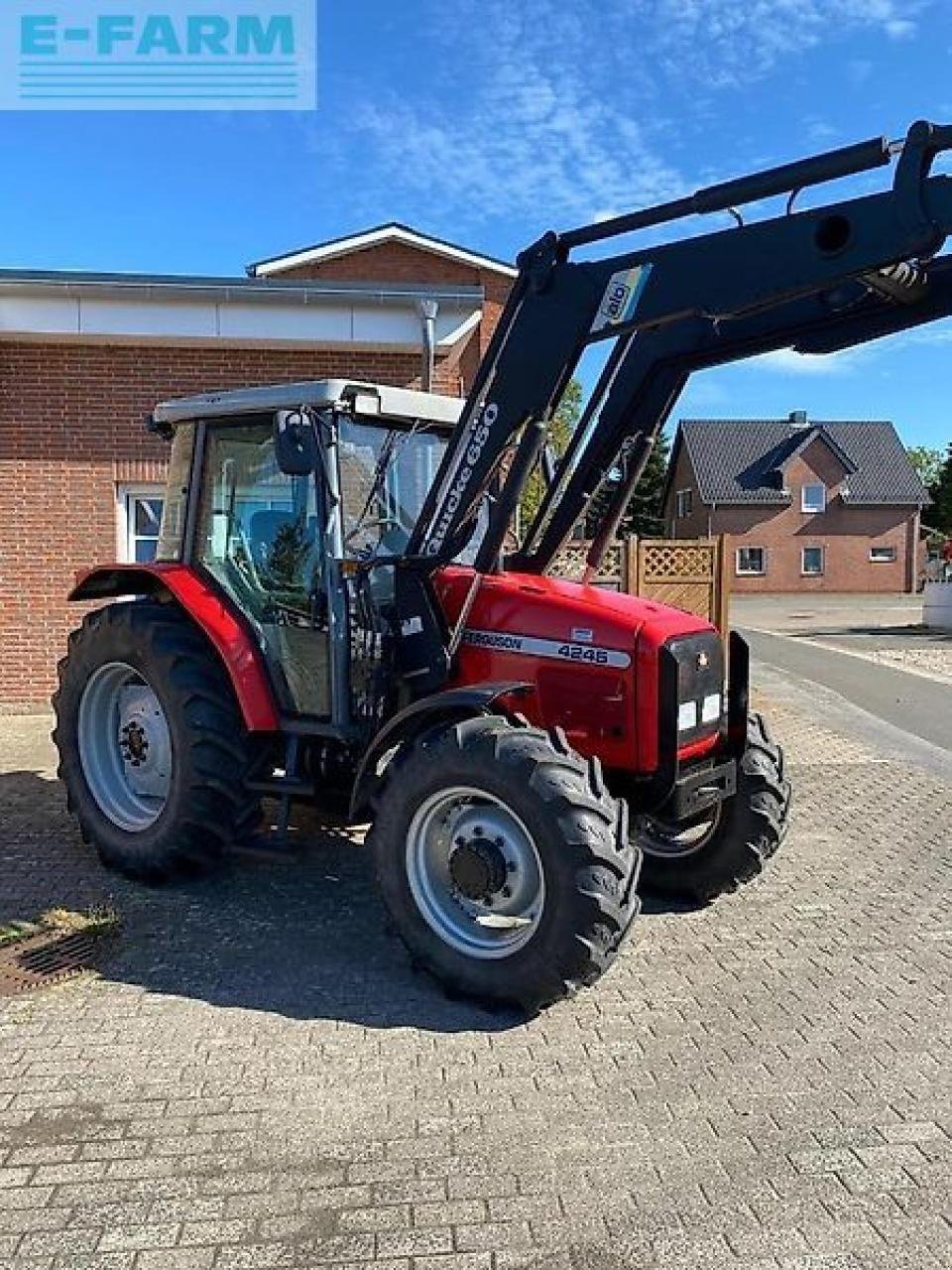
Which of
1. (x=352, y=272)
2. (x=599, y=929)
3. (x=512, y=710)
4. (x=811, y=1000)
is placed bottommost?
(x=811, y=1000)

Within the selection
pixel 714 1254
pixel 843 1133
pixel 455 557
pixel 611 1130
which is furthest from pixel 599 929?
pixel 455 557

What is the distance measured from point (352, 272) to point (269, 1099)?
803 inches

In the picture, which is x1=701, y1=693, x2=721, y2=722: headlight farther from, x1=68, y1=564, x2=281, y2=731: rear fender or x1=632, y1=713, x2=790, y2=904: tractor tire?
x1=68, y1=564, x2=281, y2=731: rear fender

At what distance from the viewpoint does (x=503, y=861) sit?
3.94m

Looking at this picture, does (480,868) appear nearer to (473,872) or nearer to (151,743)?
(473,872)

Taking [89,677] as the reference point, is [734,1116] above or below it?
below

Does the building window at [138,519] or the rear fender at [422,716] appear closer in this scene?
the rear fender at [422,716]

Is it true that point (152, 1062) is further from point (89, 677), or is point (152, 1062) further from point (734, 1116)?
point (89, 677)

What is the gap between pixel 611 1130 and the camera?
3.10 m

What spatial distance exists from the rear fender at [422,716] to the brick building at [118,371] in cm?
565

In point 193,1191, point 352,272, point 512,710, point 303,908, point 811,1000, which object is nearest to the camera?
point 193,1191

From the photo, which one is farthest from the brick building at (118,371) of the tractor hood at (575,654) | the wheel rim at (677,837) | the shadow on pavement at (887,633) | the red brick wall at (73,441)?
the shadow on pavement at (887,633)

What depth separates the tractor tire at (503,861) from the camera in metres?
3.62

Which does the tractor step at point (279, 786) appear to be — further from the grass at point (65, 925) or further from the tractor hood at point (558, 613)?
the tractor hood at point (558, 613)
